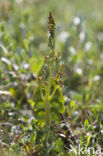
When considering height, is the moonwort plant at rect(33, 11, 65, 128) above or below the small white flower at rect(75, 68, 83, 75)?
below

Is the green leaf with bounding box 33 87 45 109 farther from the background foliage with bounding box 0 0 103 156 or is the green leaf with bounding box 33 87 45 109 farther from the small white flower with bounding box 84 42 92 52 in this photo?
the small white flower with bounding box 84 42 92 52

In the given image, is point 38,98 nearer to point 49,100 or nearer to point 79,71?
point 49,100

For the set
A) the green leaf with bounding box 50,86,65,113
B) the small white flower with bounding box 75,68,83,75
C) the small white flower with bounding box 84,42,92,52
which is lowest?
the green leaf with bounding box 50,86,65,113

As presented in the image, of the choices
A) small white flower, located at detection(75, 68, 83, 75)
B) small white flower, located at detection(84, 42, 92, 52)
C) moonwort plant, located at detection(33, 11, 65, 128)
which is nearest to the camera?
moonwort plant, located at detection(33, 11, 65, 128)

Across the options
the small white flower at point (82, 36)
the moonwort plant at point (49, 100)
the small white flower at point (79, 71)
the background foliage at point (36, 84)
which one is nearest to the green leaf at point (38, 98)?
the moonwort plant at point (49, 100)

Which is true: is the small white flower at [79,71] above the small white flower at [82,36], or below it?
below

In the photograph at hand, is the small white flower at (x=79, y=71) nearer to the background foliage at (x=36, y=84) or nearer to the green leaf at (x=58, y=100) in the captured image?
the background foliage at (x=36, y=84)

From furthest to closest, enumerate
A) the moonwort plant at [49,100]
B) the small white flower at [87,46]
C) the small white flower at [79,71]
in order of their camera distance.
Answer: the small white flower at [87,46] → the small white flower at [79,71] → the moonwort plant at [49,100]

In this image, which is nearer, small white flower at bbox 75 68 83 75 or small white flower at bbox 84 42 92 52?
small white flower at bbox 75 68 83 75

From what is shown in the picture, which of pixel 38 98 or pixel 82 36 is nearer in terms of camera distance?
pixel 38 98

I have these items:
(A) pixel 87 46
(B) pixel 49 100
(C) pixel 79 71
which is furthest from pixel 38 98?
(A) pixel 87 46

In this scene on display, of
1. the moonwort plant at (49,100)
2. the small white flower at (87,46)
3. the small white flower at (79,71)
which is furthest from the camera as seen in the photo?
the small white flower at (87,46)

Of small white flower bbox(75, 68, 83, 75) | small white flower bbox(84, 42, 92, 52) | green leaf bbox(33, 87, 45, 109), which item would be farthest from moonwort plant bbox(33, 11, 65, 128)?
small white flower bbox(84, 42, 92, 52)
